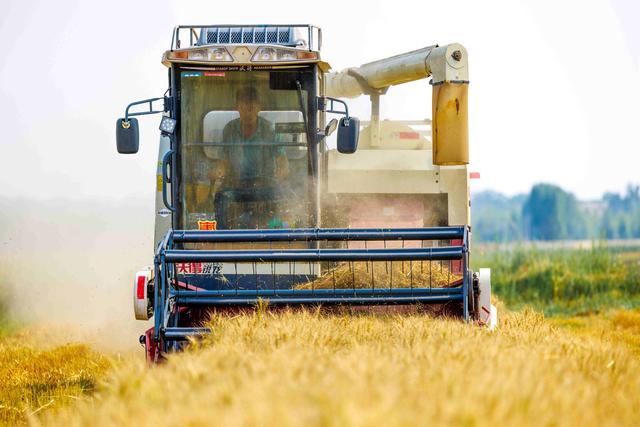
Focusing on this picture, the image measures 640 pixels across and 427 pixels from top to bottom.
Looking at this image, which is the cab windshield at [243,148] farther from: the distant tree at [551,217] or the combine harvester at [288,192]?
the distant tree at [551,217]

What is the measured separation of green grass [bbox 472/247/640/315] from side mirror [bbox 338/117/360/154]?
9.97 metres

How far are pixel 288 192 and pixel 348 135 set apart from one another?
29.5 inches

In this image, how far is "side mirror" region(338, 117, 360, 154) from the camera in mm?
9227

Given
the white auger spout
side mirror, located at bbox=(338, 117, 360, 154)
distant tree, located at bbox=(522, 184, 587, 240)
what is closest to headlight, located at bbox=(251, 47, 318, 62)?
side mirror, located at bbox=(338, 117, 360, 154)

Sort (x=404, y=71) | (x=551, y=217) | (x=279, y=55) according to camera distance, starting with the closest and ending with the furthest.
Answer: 1. (x=279, y=55)
2. (x=404, y=71)
3. (x=551, y=217)

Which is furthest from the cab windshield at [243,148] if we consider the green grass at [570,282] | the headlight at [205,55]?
the green grass at [570,282]

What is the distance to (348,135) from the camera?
30.3 ft

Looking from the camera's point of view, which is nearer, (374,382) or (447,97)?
(374,382)

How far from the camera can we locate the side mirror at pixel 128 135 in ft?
30.6

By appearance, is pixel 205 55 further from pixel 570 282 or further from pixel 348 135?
pixel 570 282

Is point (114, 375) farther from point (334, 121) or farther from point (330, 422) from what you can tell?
point (334, 121)

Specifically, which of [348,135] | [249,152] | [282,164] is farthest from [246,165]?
[348,135]

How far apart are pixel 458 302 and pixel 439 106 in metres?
3.10

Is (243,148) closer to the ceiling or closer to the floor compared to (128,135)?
closer to the floor
